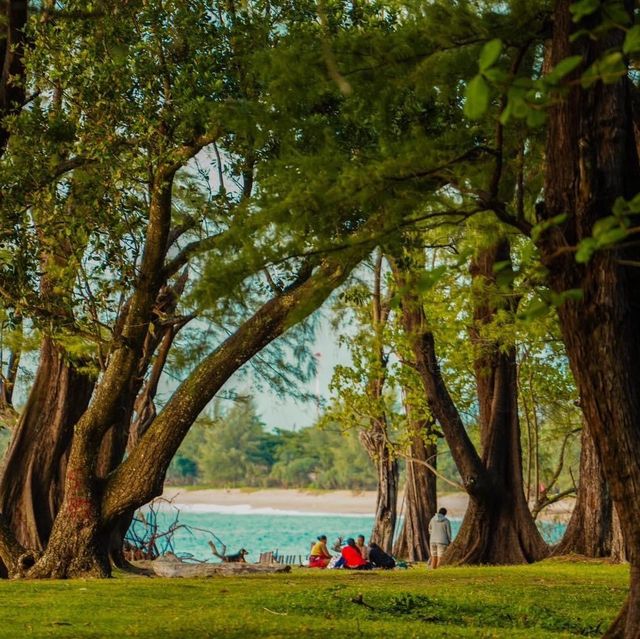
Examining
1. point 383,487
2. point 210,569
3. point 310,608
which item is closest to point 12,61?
point 210,569

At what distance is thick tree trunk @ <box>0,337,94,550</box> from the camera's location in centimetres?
1709

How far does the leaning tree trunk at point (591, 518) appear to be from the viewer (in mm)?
17969

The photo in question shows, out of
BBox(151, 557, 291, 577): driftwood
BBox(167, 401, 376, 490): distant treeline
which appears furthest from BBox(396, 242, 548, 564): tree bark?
BBox(167, 401, 376, 490): distant treeline

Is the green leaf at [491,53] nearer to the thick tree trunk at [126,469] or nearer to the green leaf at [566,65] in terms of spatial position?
the green leaf at [566,65]

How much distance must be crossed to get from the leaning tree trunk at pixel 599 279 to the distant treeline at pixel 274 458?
98.0 metres

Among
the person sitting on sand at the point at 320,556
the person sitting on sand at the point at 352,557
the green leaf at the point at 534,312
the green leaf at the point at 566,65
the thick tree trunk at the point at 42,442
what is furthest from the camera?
the person sitting on sand at the point at 320,556

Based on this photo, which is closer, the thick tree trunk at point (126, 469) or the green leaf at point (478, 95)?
the green leaf at point (478, 95)

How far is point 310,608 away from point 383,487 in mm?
16635

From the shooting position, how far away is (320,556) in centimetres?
2203

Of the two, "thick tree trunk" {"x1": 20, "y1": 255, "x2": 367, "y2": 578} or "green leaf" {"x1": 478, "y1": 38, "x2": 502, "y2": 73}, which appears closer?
"green leaf" {"x1": 478, "y1": 38, "x2": 502, "y2": 73}

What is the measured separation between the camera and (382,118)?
24.1 ft

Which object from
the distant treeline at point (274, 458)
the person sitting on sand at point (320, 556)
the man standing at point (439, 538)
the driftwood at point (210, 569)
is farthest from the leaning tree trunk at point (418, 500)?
the distant treeline at point (274, 458)

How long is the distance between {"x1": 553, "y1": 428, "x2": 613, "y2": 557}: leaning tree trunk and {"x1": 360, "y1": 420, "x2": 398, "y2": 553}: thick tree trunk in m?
7.24

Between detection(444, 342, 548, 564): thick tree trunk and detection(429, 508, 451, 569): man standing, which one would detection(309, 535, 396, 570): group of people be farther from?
detection(444, 342, 548, 564): thick tree trunk
